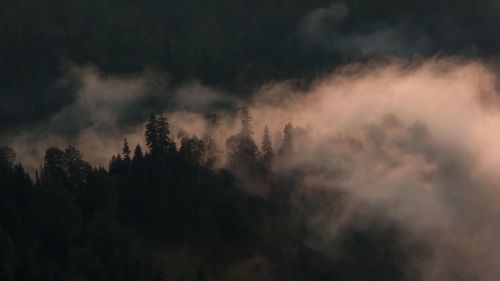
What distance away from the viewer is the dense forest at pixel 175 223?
15350 centimetres

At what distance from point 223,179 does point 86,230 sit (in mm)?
31872

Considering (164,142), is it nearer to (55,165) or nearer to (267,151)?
(55,165)

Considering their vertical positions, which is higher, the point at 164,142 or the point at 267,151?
the point at 267,151

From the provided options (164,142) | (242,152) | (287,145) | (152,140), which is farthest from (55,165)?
(287,145)

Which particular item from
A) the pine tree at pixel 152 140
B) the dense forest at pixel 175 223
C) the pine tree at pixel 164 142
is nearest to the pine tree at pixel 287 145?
the dense forest at pixel 175 223

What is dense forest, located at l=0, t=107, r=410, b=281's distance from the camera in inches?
6043

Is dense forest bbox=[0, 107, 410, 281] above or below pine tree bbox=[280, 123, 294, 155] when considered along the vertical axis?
below

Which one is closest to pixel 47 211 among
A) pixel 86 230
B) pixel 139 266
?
pixel 86 230

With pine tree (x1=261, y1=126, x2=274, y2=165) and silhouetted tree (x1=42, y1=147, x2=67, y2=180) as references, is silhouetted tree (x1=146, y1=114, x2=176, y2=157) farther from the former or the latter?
pine tree (x1=261, y1=126, x2=274, y2=165)

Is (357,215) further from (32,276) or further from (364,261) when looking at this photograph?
(32,276)

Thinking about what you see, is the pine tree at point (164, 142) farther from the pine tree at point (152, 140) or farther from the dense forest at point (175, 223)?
the pine tree at point (152, 140)

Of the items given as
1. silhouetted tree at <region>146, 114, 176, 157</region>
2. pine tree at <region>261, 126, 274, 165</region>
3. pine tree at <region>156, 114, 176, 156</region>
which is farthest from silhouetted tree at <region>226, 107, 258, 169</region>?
silhouetted tree at <region>146, 114, 176, 157</region>

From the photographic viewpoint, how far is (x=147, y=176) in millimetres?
173250

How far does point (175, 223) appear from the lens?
560ft
